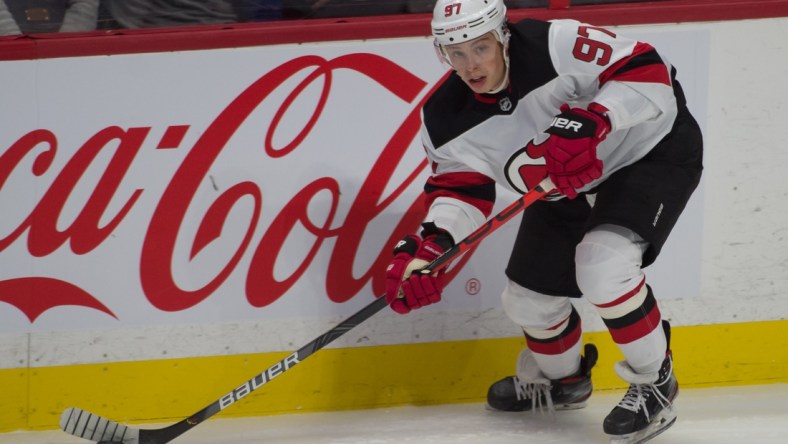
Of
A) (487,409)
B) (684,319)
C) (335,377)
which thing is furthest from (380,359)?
(684,319)

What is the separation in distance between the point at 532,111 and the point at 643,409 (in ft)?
2.66

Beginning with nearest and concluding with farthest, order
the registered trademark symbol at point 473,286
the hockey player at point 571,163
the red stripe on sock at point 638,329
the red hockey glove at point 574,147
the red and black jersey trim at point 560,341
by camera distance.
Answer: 1. the red hockey glove at point 574,147
2. the hockey player at point 571,163
3. the red stripe on sock at point 638,329
4. the red and black jersey trim at point 560,341
5. the registered trademark symbol at point 473,286

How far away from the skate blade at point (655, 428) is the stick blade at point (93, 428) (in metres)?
1.28

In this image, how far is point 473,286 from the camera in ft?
10.2

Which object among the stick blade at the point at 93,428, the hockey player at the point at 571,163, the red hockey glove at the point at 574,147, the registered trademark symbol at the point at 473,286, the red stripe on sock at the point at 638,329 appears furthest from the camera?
the registered trademark symbol at the point at 473,286

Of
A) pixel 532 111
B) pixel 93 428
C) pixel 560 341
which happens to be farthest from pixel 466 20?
pixel 93 428

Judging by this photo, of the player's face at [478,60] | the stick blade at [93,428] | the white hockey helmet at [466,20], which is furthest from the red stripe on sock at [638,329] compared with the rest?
the stick blade at [93,428]

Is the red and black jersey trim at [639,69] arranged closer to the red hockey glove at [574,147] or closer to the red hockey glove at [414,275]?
the red hockey glove at [574,147]

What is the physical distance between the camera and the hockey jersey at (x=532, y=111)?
8.10ft

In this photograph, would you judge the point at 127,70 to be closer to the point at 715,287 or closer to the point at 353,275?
the point at 353,275

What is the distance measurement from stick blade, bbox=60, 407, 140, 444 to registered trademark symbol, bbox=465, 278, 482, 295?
3.41ft

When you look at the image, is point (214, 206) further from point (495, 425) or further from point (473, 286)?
point (495, 425)

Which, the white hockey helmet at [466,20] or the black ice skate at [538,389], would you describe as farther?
the black ice skate at [538,389]

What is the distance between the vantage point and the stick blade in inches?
106
